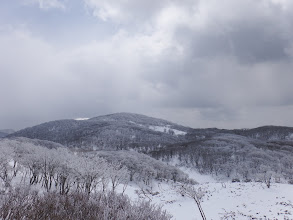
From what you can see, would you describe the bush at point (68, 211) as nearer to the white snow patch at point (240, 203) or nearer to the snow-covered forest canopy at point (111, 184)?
the snow-covered forest canopy at point (111, 184)

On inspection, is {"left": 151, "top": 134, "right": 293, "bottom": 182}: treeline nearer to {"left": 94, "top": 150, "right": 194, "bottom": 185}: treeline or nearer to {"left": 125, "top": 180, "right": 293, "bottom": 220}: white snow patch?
{"left": 94, "top": 150, "right": 194, "bottom": 185}: treeline

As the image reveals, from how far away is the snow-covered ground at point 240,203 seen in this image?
30.1 meters

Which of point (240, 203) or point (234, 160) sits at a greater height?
point (240, 203)

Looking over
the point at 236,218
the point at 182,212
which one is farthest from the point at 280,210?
the point at 182,212

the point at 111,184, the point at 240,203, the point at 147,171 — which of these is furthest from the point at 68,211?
the point at 147,171

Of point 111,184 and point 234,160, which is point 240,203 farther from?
point 234,160

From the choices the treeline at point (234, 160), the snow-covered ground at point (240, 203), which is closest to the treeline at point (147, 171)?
the treeline at point (234, 160)

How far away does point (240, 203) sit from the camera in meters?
37.4

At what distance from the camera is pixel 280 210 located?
2925 cm

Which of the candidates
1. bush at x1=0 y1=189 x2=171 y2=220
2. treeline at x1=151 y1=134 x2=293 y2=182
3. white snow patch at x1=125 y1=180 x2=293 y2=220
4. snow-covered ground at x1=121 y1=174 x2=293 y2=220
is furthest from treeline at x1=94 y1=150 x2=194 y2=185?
bush at x1=0 y1=189 x2=171 y2=220

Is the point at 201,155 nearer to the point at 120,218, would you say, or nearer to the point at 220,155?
the point at 220,155

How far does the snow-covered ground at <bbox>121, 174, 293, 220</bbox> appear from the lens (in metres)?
30.1

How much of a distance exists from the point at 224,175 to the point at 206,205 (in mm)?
103747

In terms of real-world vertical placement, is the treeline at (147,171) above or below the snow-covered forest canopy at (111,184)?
below
